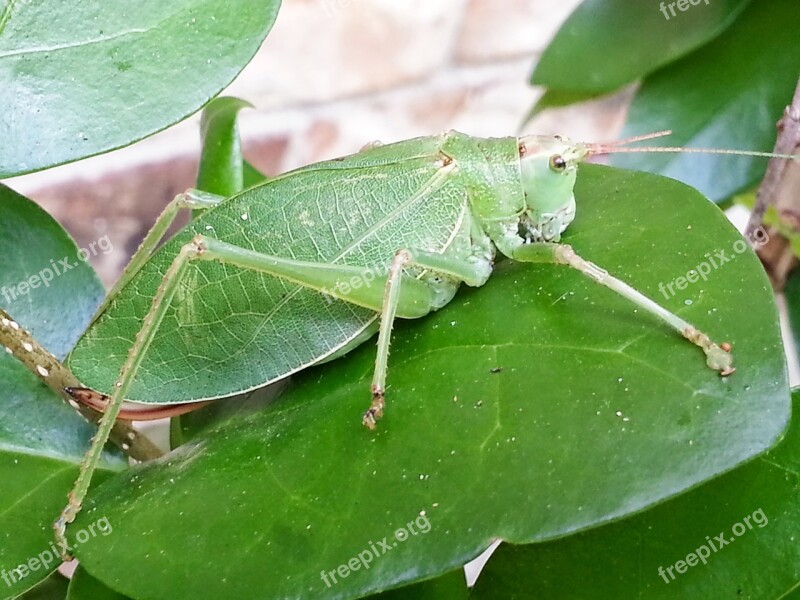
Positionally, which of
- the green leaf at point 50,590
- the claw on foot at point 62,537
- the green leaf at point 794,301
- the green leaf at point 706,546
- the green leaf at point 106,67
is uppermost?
the green leaf at point 106,67

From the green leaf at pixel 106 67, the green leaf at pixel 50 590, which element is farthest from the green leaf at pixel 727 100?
the green leaf at pixel 50 590

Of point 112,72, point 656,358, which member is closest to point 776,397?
point 656,358

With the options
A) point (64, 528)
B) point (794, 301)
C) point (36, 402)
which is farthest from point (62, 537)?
point (794, 301)

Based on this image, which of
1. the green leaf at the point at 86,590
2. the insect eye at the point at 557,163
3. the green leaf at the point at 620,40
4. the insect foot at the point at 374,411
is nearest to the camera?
the insect foot at the point at 374,411

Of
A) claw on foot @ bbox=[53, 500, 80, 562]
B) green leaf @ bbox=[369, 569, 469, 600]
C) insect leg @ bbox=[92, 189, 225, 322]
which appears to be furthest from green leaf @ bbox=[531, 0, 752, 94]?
claw on foot @ bbox=[53, 500, 80, 562]

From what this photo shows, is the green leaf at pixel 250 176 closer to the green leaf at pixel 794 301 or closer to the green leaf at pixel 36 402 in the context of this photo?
the green leaf at pixel 36 402

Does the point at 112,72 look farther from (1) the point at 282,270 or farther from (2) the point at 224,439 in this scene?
(2) the point at 224,439

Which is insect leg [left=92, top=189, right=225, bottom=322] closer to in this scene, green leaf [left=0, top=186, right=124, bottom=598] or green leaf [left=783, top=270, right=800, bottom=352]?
green leaf [left=0, top=186, right=124, bottom=598]
